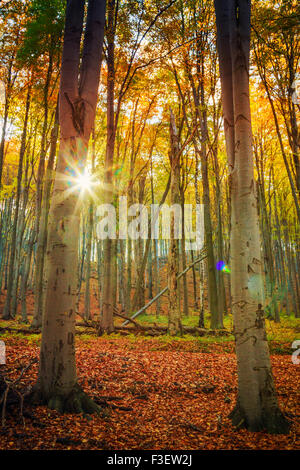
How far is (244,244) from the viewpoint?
9.41 feet

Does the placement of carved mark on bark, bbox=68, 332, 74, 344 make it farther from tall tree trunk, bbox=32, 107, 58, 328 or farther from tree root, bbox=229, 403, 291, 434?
tall tree trunk, bbox=32, 107, 58, 328

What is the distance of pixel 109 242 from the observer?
8.83m

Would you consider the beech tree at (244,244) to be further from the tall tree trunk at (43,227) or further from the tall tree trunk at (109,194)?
the tall tree trunk at (43,227)

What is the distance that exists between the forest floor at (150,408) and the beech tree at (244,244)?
24cm

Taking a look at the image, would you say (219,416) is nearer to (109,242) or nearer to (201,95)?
(109,242)

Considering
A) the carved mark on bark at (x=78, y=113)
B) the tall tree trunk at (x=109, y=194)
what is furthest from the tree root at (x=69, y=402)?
the tall tree trunk at (x=109, y=194)

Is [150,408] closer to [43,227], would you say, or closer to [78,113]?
[78,113]

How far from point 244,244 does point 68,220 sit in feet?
6.84

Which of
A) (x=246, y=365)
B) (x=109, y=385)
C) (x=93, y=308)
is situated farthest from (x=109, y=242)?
(x=93, y=308)

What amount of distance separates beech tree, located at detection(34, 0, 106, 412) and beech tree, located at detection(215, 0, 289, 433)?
167 cm

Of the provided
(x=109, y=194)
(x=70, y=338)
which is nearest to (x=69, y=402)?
(x=70, y=338)

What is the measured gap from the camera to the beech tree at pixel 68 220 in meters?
2.88

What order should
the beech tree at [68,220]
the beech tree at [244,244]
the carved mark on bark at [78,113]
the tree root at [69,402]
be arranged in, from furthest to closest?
the carved mark on bark at [78,113], the beech tree at [68,220], the tree root at [69,402], the beech tree at [244,244]

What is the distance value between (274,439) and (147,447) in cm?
117
